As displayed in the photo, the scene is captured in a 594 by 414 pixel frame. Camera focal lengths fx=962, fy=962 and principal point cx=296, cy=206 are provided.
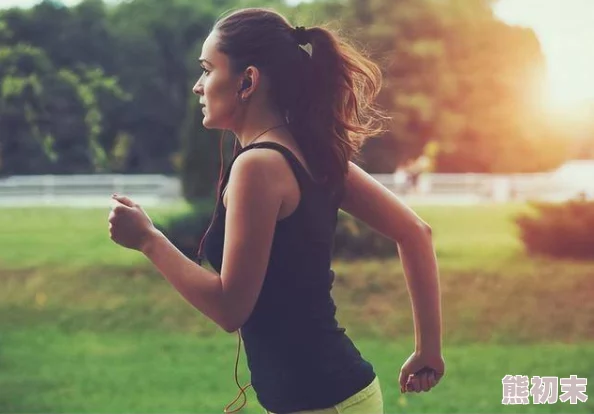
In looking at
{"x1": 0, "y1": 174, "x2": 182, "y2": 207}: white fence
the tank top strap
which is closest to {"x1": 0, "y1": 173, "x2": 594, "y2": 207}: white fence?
{"x1": 0, "y1": 174, "x2": 182, "y2": 207}: white fence

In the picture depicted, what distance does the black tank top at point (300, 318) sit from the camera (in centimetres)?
95

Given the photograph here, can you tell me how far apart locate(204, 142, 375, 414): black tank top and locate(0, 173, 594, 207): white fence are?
2.93 metres

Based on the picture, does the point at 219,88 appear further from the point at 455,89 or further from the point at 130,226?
the point at 455,89

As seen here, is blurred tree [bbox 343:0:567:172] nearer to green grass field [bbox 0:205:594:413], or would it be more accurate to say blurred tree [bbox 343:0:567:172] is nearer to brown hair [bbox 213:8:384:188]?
green grass field [bbox 0:205:594:413]

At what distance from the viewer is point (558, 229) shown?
446cm

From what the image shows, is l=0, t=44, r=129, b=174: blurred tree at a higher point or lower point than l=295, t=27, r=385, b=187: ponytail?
lower

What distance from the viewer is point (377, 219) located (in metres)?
1.08

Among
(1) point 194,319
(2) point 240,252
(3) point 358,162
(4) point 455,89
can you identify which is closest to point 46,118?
(1) point 194,319

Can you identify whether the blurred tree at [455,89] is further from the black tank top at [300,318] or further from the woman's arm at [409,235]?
the black tank top at [300,318]

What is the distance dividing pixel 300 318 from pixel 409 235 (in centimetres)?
19

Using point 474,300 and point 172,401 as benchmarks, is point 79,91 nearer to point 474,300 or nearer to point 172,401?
point 172,401

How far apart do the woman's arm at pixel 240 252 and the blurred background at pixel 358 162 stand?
8.59ft

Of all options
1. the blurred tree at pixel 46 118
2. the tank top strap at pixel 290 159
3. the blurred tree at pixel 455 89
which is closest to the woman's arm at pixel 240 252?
the tank top strap at pixel 290 159

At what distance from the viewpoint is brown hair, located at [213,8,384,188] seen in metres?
0.98
